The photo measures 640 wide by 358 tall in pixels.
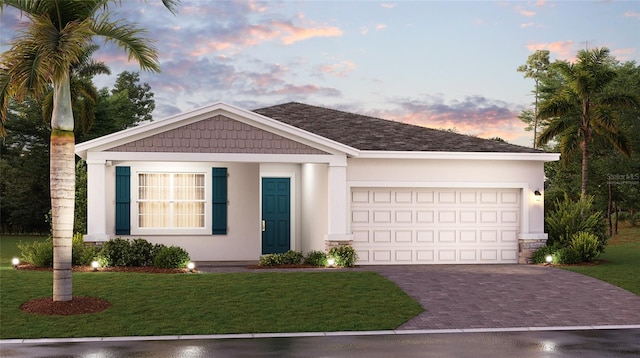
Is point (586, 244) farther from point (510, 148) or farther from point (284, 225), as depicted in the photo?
point (284, 225)

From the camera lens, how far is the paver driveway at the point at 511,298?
42.0ft

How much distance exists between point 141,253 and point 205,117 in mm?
3861

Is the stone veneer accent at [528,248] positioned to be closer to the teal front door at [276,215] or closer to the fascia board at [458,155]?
the fascia board at [458,155]

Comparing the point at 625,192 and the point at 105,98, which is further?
the point at 105,98

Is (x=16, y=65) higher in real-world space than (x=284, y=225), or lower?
higher

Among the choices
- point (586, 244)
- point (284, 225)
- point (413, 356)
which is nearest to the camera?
point (413, 356)

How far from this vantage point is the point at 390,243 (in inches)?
795

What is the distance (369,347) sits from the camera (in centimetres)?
1052

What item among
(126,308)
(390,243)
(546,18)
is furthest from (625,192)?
(126,308)

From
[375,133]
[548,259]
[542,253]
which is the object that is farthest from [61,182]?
[542,253]

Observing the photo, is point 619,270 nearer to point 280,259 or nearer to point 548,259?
point 548,259

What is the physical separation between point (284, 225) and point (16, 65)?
36.7 feet

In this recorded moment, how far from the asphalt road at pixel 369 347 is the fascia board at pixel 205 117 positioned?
8.24m

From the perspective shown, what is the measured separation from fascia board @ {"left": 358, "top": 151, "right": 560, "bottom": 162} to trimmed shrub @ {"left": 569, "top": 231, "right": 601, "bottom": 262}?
2447mm
